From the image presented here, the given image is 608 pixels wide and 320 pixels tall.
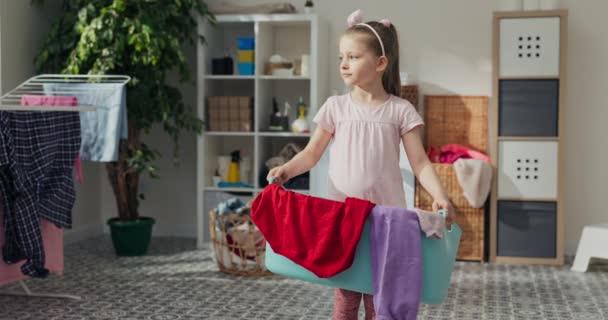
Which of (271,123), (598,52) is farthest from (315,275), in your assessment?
(598,52)

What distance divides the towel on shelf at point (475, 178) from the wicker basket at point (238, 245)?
3.99 ft

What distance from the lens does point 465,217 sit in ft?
14.6

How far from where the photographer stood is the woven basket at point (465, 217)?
14.5 feet

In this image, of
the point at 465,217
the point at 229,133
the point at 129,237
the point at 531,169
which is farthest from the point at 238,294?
the point at 531,169

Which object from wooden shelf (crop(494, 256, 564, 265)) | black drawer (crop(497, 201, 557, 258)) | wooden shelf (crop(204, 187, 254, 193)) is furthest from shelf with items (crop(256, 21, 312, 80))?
wooden shelf (crop(494, 256, 564, 265))

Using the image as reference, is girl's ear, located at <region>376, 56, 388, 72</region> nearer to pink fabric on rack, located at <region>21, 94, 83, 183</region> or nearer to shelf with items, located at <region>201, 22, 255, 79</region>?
pink fabric on rack, located at <region>21, 94, 83, 183</region>

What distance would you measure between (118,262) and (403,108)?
268 cm

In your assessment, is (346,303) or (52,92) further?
(52,92)

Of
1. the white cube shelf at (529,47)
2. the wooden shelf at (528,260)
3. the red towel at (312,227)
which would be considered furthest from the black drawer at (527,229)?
the red towel at (312,227)

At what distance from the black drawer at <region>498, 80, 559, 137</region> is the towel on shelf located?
10.1 inches

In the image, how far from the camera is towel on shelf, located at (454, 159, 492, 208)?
4.33 m

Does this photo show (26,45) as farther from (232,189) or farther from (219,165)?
(232,189)

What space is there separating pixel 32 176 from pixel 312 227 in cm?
169

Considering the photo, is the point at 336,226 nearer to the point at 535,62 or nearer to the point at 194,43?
the point at 535,62
